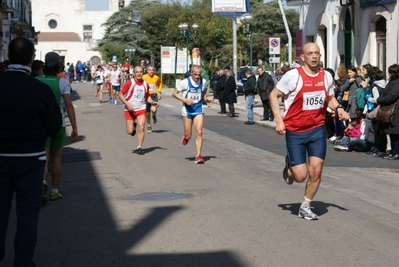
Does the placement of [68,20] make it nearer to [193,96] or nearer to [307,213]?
[193,96]

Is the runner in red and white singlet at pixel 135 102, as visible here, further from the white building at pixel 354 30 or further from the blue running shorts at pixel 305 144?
the white building at pixel 354 30

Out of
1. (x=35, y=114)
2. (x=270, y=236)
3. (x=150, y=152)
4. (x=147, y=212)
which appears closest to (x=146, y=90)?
(x=150, y=152)

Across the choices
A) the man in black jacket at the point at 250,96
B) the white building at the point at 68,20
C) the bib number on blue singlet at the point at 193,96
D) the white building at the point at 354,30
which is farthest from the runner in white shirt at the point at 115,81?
the white building at the point at 68,20

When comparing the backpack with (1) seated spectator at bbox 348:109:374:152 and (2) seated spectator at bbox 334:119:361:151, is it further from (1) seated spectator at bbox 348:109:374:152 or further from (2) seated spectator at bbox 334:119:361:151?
(2) seated spectator at bbox 334:119:361:151

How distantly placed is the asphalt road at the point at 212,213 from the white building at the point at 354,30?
9.76 meters

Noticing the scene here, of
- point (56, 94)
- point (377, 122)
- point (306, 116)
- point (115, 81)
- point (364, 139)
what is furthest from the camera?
point (115, 81)

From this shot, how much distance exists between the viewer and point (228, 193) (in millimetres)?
10484

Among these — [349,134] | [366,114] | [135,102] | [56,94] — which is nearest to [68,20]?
[349,134]

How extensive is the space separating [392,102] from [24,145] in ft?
35.6

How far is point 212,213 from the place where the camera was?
9031 mm

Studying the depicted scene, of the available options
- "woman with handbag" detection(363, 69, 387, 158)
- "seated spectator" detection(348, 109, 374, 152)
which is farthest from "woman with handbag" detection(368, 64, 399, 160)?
"seated spectator" detection(348, 109, 374, 152)

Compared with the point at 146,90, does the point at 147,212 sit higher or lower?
lower

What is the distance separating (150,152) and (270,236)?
8.33 m

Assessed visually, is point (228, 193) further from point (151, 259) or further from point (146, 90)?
point (146, 90)
